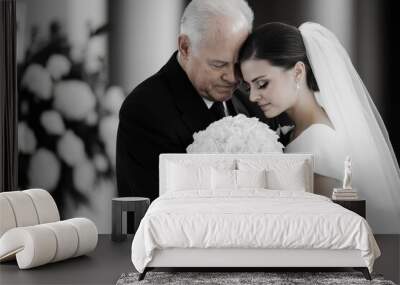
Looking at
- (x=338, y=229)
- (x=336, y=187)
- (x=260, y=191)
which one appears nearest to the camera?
(x=338, y=229)

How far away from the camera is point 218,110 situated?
7188 mm

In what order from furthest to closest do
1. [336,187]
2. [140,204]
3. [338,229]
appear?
[336,187] < [140,204] < [338,229]

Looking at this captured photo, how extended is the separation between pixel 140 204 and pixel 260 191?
1330 millimetres

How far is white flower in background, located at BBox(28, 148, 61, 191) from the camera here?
741 cm

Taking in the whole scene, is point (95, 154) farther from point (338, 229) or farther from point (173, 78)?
point (338, 229)

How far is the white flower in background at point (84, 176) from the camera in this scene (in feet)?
24.2

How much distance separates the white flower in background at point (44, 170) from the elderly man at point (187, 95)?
2.62 feet

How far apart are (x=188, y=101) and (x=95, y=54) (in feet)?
3.87

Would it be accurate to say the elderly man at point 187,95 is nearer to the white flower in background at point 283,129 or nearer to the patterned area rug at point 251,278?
the white flower in background at point 283,129

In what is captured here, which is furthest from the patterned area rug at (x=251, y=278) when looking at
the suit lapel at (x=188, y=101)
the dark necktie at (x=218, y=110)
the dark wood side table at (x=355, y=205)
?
the dark necktie at (x=218, y=110)

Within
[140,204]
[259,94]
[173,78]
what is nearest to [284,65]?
[259,94]

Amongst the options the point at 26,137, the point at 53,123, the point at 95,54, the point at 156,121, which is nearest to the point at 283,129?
the point at 156,121

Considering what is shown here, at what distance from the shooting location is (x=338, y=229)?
489 centimetres

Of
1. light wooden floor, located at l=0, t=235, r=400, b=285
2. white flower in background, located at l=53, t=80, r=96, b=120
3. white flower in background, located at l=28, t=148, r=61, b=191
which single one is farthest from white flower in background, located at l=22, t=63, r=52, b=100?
light wooden floor, located at l=0, t=235, r=400, b=285
